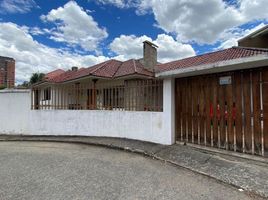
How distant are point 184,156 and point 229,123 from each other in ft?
5.66

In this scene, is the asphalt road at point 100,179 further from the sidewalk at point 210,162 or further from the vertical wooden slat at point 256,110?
the vertical wooden slat at point 256,110

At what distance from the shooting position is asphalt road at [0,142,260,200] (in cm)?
371

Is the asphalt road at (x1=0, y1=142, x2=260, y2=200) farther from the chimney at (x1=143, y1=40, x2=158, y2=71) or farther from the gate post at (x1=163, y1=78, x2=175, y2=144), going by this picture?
the chimney at (x1=143, y1=40, x2=158, y2=71)

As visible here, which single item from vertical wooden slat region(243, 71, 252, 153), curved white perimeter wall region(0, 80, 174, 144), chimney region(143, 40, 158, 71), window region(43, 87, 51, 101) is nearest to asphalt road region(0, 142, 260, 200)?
curved white perimeter wall region(0, 80, 174, 144)

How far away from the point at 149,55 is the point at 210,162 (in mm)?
9150

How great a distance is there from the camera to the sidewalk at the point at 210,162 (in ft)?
13.6

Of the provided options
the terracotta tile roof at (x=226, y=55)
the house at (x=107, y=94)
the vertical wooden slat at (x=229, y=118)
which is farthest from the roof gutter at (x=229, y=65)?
the house at (x=107, y=94)

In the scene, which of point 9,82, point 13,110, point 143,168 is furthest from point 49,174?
point 9,82

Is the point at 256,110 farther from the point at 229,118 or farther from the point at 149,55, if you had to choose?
the point at 149,55

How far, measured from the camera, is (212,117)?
6.34 meters

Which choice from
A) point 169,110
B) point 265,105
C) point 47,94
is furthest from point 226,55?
point 47,94

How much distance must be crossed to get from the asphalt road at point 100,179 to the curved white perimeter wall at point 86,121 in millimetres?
1672

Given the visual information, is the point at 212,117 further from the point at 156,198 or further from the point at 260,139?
the point at 156,198

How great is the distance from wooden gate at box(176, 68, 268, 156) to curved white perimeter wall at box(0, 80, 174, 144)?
0.56 meters
